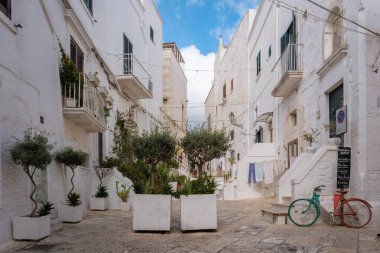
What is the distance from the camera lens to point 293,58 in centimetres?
1330

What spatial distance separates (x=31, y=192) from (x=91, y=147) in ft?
16.9

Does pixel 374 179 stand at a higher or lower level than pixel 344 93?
lower

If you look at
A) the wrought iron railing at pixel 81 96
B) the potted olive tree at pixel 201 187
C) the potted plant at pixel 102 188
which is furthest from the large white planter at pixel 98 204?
the potted olive tree at pixel 201 187

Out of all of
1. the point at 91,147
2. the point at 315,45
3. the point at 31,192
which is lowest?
the point at 31,192

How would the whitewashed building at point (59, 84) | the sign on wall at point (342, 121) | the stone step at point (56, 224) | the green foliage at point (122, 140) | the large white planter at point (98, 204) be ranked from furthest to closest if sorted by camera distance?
the green foliage at point (122, 140) < the large white planter at point (98, 204) < the sign on wall at point (342, 121) < the stone step at point (56, 224) < the whitewashed building at point (59, 84)

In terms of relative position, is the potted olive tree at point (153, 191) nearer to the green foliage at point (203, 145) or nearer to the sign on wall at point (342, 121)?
the green foliage at point (203, 145)

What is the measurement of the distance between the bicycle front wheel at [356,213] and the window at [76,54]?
7899 millimetres

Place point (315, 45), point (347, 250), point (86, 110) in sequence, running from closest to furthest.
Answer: point (347, 250)
point (86, 110)
point (315, 45)

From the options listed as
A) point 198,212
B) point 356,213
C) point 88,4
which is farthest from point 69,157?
point 356,213

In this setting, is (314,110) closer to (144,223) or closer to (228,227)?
(228,227)

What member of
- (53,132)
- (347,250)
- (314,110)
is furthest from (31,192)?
(314,110)

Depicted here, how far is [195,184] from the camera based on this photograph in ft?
26.2

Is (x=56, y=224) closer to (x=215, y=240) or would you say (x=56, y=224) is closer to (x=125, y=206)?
(x=215, y=240)

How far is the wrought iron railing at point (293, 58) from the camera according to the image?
13.0 metres
